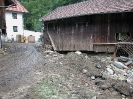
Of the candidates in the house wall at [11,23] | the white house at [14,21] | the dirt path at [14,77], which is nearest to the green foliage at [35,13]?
the house wall at [11,23]

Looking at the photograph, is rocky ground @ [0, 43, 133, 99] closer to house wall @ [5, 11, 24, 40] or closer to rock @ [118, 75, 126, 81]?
rock @ [118, 75, 126, 81]

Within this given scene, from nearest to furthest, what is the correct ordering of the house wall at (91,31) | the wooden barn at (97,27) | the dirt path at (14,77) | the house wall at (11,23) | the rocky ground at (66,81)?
the rocky ground at (66,81) < the dirt path at (14,77) < the wooden barn at (97,27) < the house wall at (91,31) < the house wall at (11,23)

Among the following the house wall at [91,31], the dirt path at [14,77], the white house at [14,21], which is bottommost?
the dirt path at [14,77]

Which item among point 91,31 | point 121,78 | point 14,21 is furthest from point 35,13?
point 121,78

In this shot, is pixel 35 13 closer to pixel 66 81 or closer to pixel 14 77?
pixel 14 77

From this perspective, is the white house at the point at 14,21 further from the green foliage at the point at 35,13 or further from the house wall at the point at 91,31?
the house wall at the point at 91,31

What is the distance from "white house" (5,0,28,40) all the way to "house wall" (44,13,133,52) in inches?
602

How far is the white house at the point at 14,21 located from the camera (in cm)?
2998

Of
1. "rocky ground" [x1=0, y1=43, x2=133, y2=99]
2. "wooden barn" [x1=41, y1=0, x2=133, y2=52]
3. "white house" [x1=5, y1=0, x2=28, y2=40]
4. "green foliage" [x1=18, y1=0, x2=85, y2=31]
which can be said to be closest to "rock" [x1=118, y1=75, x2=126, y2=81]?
"rocky ground" [x1=0, y1=43, x2=133, y2=99]

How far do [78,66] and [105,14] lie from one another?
16.3ft

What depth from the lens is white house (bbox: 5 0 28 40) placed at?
1180 inches

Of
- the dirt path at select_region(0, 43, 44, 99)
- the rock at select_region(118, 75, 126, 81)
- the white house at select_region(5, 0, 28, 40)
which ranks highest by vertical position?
the white house at select_region(5, 0, 28, 40)

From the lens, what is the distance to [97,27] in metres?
13.9

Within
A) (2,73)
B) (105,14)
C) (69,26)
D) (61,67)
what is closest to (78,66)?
(61,67)
